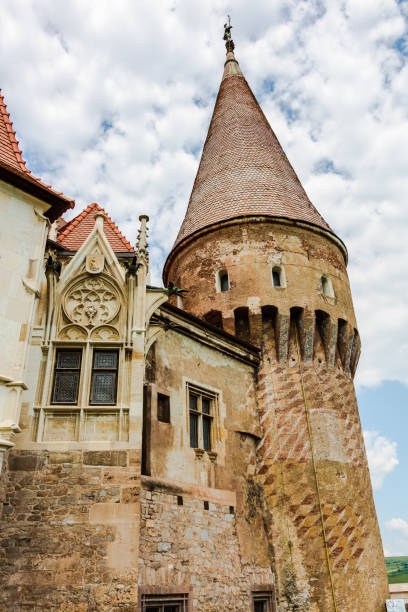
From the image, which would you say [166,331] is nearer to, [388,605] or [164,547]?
[164,547]

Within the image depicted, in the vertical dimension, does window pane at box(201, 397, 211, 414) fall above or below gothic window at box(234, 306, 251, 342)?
below

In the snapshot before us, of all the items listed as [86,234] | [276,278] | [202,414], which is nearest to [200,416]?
[202,414]

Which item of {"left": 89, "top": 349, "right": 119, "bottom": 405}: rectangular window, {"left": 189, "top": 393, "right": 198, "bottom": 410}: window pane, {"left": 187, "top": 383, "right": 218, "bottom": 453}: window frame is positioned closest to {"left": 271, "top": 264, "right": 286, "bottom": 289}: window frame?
{"left": 187, "top": 383, "right": 218, "bottom": 453}: window frame

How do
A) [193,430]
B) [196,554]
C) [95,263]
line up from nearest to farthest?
1. [196,554]
2. [95,263]
3. [193,430]

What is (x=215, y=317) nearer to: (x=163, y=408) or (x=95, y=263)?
(x=163, y=408)

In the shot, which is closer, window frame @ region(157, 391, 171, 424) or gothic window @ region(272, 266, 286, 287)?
window frame @ region(157, 391, 171, 424)

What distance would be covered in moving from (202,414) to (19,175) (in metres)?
6.28

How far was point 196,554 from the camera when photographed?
9.95 m

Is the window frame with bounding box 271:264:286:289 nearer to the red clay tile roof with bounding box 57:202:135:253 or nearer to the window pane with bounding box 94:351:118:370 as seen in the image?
the red clay tile roof with bounding box 57:202:135:253

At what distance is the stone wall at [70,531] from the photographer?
305 inches

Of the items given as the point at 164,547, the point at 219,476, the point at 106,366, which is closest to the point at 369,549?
the point at 219,476

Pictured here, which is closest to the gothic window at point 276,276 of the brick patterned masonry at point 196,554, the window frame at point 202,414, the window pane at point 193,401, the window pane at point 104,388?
the window frame at point 202,414

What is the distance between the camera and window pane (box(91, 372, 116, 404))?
30.6ft

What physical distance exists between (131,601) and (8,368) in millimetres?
3956
